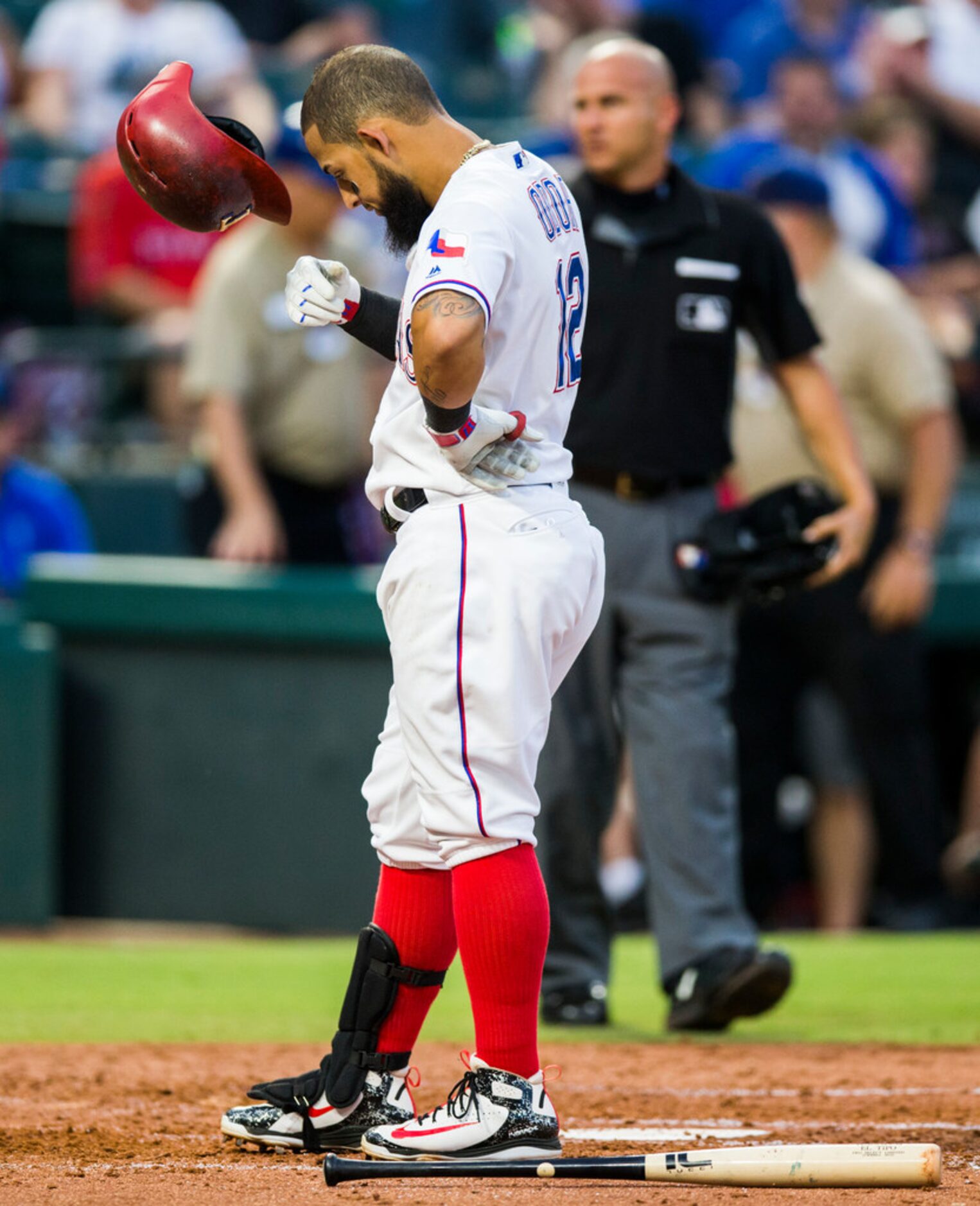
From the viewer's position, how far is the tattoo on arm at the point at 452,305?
2869 mm

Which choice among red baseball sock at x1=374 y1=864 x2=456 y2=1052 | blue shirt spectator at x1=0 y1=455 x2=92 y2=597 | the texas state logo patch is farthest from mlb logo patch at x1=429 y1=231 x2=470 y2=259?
blue shirt spectator at x1=0 y1=455 x2=92 y2=597

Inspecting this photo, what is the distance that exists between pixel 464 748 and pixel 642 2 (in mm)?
10166

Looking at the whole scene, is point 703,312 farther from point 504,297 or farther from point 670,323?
point 504,297

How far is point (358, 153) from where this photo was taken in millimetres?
3162

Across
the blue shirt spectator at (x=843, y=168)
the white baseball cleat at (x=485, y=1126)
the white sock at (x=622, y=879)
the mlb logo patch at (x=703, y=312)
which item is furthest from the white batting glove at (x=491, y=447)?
the blue shirt spectator at (x=843, y=168)

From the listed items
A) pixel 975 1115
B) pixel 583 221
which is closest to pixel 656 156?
pixel 583 221

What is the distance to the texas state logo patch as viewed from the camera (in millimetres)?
2922

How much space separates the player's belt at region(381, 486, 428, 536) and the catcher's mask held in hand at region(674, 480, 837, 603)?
5.52ft

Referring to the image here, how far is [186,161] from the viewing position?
10.7 feet

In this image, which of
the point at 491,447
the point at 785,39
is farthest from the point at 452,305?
the point at 785,39

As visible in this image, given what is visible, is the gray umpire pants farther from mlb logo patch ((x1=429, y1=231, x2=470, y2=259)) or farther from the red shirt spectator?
the red shirt spectator

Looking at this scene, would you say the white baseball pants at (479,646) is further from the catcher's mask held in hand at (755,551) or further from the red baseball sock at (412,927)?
the catcher's mask held in hand at (755,551)

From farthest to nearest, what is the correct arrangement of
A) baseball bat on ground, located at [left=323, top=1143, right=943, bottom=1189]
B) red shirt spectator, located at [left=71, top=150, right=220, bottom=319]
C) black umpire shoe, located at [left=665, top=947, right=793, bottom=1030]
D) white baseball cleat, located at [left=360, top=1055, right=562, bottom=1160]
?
red shirt spectator, located at [left=71, top=150, right=220, bottom=319], black umpire shoe, located at [left=665, top=947, right=793, bottom=1030], white baseball cleat, located at [left=360, top=1055, right=562, bottom=1160], baseball bat on ground, located at [left=323, top=1143, right=943, bottom=1189]

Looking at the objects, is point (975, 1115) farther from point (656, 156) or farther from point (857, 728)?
point (857, 728)
